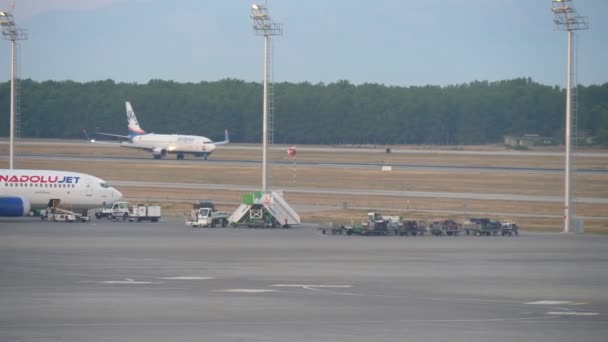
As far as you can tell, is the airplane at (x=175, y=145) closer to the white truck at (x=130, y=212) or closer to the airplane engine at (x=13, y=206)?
the white truck at (x=130, y=212)

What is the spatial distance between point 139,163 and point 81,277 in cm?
12245

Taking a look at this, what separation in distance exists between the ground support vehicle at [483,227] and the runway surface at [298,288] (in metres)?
4.75

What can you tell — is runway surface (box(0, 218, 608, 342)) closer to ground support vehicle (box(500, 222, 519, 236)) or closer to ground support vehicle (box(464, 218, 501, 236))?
ground support vehicle (box(500, 222, 519, 236))

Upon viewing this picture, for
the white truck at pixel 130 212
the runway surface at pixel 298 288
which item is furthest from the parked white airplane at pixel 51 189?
the runway surface at pixel 298 288

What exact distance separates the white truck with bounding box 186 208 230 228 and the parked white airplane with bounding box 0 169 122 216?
10.9 m

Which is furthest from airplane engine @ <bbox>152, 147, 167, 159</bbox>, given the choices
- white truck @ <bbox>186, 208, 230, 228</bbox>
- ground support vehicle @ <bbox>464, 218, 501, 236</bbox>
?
ground support vehicle @ <bbox>464, 218, 501, 236</bbox>

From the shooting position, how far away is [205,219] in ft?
294

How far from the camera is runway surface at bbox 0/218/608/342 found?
113ft

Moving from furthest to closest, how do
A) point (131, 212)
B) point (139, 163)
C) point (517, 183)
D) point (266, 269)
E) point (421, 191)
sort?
point (139, 163) → point (517, 183) → point (421, 191) → point (131, 212) → point (266, 269)

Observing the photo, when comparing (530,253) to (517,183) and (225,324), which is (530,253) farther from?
(517,183)

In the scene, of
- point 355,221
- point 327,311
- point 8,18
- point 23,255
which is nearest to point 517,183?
point 355,221

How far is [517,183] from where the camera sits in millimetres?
130750

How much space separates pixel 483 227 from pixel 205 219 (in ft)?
68.0

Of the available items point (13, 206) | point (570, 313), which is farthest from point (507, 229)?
point (570, 313)
